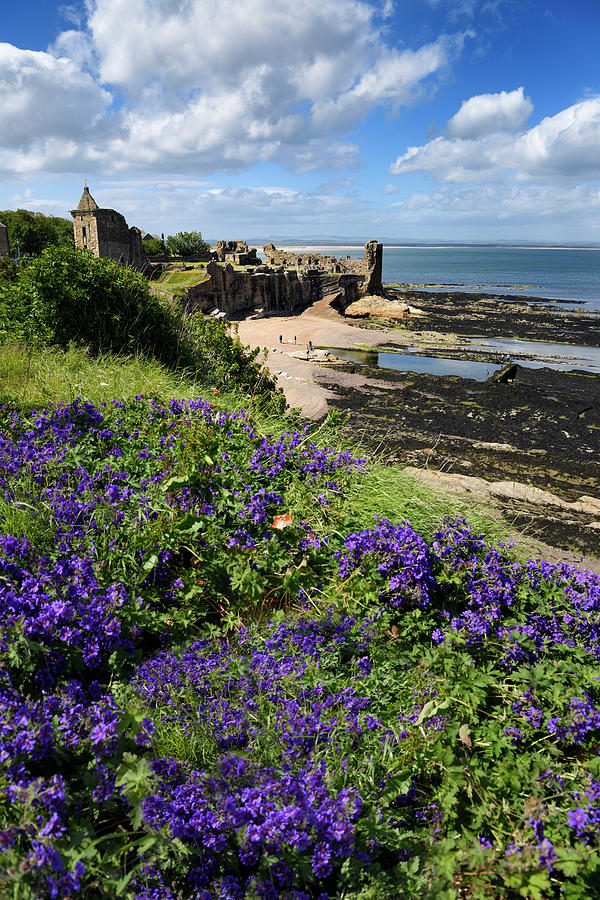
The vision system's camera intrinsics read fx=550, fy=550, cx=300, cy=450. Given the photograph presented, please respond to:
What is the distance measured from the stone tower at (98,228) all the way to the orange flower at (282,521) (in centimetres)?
3708

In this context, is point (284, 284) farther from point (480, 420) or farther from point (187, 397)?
point (187, 397)

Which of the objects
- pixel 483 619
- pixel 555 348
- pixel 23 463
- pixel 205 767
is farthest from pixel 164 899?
pixel 555 348

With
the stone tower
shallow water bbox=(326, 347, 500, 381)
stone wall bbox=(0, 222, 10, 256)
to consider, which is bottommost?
shallow water bbox=(326, 347, 500, 381)

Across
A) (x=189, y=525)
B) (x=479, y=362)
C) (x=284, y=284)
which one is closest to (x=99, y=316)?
(x=189, y=525)

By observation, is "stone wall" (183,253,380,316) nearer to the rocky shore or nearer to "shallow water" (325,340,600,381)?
the rocky shore

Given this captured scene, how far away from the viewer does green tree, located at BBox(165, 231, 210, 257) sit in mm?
66688

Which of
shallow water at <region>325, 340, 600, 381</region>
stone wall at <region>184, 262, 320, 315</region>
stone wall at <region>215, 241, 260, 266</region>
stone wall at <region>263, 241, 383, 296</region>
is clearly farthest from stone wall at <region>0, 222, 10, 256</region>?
shallow water at <region>325, 340, 600, 381</region>

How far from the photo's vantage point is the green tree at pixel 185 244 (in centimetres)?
6669

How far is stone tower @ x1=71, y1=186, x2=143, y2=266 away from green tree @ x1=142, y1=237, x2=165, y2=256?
65.9ft

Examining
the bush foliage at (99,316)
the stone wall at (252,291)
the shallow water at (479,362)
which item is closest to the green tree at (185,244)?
the stone wall at (252,291)

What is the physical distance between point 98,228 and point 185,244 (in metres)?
31.9

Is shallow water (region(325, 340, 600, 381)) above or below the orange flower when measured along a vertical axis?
below

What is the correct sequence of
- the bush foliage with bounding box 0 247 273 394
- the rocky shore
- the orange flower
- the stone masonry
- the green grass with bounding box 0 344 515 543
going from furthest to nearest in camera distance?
the stone masonry, the rocky shore, the bush foliage with bounding box 0 247 273 394, the green grass with bounding box 0 344 515 543, the orange flower

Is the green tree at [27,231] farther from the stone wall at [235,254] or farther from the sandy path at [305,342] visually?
the sandy path at [305,342]
